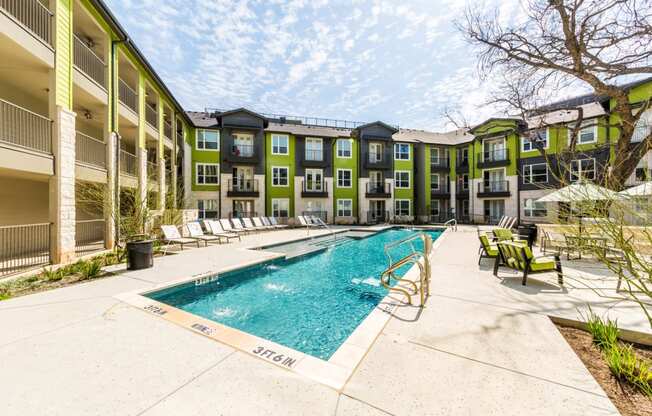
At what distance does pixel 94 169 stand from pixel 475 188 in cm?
3001

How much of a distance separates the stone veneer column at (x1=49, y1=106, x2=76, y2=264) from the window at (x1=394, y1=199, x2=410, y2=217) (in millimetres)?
25222

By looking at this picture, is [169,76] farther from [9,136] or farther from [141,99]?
[9,136]

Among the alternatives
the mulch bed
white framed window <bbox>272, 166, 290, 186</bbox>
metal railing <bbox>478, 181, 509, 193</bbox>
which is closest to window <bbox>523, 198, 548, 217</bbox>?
metal railing <bbox>478, 181, 509, 193</bbox>

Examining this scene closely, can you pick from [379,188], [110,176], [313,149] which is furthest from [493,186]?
[110,176]

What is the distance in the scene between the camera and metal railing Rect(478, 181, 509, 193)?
2472 cm

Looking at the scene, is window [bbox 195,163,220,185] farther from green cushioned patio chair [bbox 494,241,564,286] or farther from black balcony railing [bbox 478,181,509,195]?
black balcony railing [bbox 478,181,509,195]

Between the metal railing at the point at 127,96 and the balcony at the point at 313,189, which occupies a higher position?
the metal railing at the point at 127,96

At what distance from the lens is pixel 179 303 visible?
5.30 m

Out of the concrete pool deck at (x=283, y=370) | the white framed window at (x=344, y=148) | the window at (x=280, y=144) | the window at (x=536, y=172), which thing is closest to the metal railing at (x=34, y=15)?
the concrete pool deck at (x=283, y=370)

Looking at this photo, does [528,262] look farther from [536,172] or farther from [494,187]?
[494,187]

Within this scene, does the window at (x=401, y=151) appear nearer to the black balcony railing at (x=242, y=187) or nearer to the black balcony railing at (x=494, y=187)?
the black balcony railing at (x=494, y=187)

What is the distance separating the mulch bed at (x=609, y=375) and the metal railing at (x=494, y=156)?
25945mm

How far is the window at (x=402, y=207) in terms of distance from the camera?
28016mm

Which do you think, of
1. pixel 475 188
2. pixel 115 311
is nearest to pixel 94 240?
pixel 115 311
